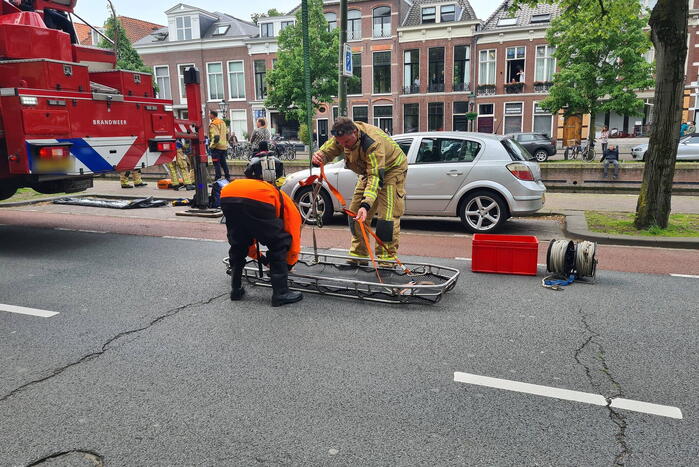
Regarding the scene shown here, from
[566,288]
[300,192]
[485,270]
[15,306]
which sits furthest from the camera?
[300,192]

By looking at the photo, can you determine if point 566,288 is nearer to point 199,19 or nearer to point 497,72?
point 497,72

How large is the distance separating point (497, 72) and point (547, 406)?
124 feet

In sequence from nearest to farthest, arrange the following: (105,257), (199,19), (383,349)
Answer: (383,349), (105,257), (199,19)

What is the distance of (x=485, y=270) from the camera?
6.49m

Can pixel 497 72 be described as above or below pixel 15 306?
above

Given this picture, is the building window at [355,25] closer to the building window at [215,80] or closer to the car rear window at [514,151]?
the building window at [215,80]

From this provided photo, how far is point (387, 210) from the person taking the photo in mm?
6109

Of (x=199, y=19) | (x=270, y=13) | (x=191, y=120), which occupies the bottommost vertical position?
(x=191, y=120)

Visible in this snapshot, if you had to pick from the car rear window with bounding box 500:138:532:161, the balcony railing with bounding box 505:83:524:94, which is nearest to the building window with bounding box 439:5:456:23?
the balcony railing with bounding box 505:83:524:94

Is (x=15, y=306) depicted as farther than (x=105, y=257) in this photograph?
No

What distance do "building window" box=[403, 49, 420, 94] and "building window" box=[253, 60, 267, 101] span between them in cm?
1092

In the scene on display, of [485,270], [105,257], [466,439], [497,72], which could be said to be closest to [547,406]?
[466,439]

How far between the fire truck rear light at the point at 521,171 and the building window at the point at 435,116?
31168 millimetres

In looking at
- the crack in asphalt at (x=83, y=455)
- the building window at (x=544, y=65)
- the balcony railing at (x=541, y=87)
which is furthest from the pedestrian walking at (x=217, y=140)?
the building window at (x=544, y=65)
